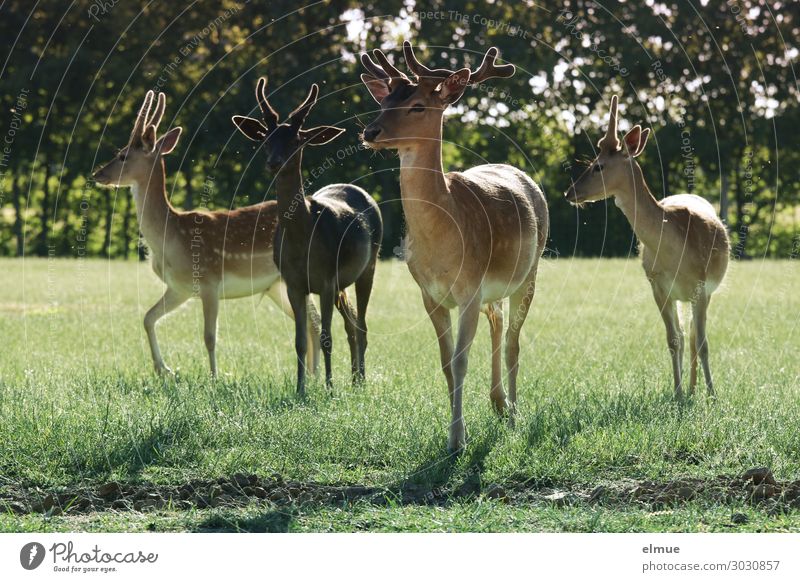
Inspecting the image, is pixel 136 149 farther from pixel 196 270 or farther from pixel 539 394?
pixel 539 394

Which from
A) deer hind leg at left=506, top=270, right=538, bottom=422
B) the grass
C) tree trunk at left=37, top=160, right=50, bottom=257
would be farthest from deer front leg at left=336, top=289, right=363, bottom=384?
tree trunk at left=37, top=160, right=50, bottom=257

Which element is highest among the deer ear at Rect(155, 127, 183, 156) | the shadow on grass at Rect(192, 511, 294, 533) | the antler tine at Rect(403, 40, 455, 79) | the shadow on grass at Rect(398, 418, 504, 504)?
the antler tine at Rect(403, 40, 455, 79)

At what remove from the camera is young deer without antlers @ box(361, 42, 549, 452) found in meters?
6.55

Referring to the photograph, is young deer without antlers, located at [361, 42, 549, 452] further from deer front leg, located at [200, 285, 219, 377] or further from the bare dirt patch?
deer front leg, located at [200, 285, 219, 377]

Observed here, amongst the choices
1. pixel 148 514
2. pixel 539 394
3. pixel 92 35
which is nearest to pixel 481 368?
pixel 539 394

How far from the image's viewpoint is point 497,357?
771 centimetres

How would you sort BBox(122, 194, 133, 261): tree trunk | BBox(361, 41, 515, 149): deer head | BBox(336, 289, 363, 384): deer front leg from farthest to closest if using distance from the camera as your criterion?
BBox(122, 194, 133, 261): tree trunk → BBox(336, 289, 363, 384): deer front leg → BBox(361, 41, 515, 149): deer head

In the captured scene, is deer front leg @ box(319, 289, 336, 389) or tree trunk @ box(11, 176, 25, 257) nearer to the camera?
deer front leg @ box(319, 289, 336, 389)

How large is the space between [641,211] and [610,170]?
0.40 meters

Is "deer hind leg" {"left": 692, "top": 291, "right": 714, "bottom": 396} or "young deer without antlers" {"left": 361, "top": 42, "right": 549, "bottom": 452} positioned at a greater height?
"young deer without antlers" {"left": 361, "top": 42, "right": 549, "bottom": 452}

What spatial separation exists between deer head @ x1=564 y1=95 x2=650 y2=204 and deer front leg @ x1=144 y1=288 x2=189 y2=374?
3.81 m

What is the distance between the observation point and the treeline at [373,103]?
21.2 m

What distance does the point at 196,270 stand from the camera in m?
10.0

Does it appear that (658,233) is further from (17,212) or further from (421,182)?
(17,212)
